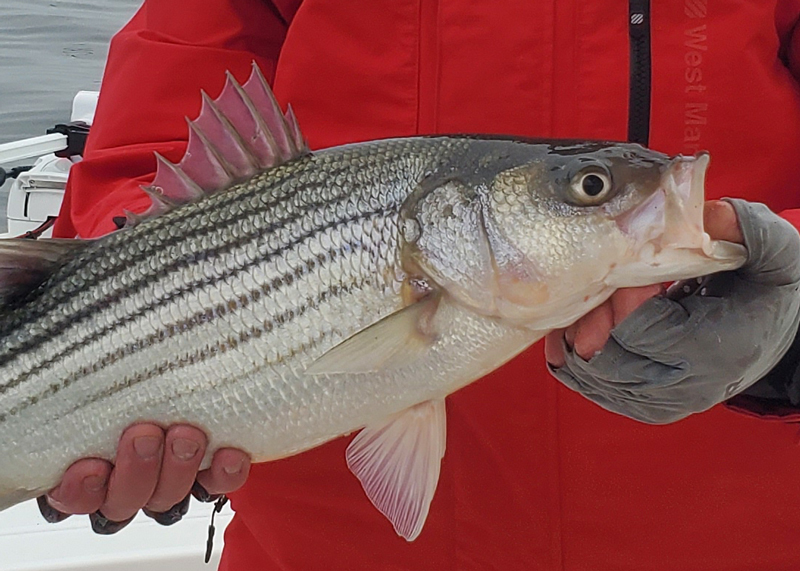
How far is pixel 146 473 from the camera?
1301 mm

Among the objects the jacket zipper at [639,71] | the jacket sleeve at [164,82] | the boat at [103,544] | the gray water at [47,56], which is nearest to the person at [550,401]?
the jacket zipper at [639,71]

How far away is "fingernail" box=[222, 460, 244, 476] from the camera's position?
1304 mm

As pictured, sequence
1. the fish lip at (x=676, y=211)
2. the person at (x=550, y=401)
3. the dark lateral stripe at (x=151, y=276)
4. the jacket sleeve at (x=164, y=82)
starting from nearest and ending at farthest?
the fish lip at (x=676, y=211) < the dark lateral stripe at (x=151, y=276) < the person at (x=550, y=401) < the jacket sleeve at (x=164, y=82)

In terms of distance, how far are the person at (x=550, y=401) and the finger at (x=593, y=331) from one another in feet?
0.18

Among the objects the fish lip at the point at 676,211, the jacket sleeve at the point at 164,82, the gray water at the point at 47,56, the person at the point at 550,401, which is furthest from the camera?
the gray water at the point at 47,56

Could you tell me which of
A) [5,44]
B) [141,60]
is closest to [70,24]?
[5,44]

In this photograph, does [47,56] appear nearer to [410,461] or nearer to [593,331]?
[410,461]

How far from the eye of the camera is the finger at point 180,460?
50.4 inches

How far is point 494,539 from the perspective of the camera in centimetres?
150

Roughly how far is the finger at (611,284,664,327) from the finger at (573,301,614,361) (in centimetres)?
2

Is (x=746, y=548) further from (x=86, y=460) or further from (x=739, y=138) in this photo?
(x=86, y=460)

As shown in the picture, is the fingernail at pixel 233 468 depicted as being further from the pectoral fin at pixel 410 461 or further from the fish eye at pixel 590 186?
the fish eye at pixel 590 186

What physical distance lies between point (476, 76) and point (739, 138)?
1.47 ft

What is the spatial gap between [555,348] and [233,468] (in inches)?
20.8
